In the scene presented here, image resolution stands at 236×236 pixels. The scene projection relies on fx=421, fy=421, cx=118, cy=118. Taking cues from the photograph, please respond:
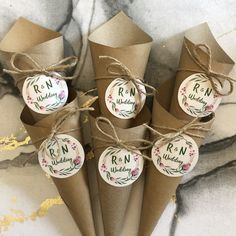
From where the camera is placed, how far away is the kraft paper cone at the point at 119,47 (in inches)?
A: 30.9

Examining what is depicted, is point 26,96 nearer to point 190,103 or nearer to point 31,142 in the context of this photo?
point 31,142

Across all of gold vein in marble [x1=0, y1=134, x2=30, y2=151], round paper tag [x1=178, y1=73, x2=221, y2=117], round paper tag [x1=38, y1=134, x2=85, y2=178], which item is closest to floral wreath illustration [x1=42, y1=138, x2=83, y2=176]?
round paper tag [x1=38, y1=134, x2=85, y2=178]

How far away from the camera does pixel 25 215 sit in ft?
3.12

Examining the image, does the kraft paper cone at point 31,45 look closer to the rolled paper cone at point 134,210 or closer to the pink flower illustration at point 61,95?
the pink flower illustration at point 61,95

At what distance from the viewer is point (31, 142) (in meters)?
0.92

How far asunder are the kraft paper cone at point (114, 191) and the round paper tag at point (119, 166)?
17 millimetres

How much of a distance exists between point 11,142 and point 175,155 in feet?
1.20

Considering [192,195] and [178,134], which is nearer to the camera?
[178,134]

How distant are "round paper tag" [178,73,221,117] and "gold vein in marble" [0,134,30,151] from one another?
0.36 m

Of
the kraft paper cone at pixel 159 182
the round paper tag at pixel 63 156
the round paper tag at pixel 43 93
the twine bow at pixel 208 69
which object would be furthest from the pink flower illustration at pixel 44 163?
the twine bow at pixel 208 69

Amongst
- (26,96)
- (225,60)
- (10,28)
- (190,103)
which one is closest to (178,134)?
(190,103)

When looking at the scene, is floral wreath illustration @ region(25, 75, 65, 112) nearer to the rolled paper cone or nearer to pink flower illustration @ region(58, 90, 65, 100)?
pink flower illustration @ region(58, 90, 65, 100)

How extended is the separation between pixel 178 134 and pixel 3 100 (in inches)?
15.1

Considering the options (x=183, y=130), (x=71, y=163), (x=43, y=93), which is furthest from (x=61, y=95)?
(x=183, y=130)
